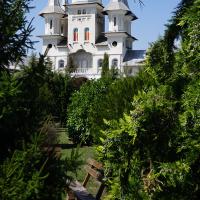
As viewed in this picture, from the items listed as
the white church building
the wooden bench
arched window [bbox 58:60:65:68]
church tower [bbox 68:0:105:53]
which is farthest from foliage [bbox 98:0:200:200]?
arched window [bbox 58:60:65:68]

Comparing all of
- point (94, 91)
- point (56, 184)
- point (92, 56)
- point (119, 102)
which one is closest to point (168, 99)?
point (56, 184)

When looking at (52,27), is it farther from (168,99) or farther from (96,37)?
(168,99)

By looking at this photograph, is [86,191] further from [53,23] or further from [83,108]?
[53,23]

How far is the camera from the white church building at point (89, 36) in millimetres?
76688

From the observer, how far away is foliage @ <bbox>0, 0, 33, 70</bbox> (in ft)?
12.5

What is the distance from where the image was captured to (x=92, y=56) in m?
77.6

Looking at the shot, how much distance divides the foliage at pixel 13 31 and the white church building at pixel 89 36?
233ft

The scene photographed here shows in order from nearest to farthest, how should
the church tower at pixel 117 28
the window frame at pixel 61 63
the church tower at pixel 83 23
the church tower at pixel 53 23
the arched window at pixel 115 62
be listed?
the arched window at pixel 115 62 → the church tower at pixel 117 28 → the church tower at pixel 83 23 → the window frame at pixel 61 63 → the church tower at pixel 53 23

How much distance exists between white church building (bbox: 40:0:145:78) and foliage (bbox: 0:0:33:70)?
71.1 metres

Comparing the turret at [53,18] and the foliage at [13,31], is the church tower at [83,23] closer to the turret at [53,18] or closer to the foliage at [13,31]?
the turret at [53,18]

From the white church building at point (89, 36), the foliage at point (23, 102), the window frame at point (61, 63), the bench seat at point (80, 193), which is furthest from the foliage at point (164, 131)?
the window frame at point (61, 63)

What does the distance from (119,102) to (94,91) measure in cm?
910

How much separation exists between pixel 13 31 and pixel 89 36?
75.8m

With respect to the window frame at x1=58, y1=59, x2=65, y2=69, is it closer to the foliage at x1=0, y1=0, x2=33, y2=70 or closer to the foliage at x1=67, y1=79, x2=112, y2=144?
the foliage at x1=67, y1=79, x2=112, y2=144
